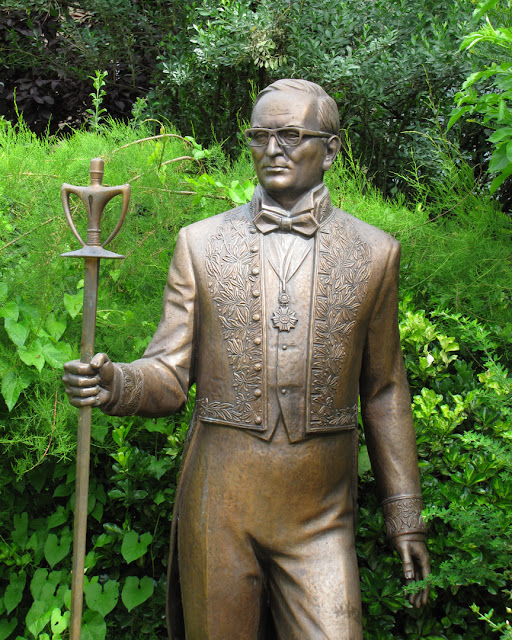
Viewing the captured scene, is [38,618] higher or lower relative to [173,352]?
lower

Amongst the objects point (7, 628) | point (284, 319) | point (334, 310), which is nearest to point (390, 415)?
point (334, 310)

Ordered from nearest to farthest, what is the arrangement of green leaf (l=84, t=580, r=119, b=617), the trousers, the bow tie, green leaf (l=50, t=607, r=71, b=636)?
1. the trousers
2. the bow tie
3. green leaf (l=50, t=607, r=71, b=636)
4. green leaf (l=84, t=580, r=119, b=617)

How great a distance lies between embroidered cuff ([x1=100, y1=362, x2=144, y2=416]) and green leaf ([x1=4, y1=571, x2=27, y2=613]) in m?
2.00

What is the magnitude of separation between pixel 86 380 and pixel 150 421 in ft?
5.75

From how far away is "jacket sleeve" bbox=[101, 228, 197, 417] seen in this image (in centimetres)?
285

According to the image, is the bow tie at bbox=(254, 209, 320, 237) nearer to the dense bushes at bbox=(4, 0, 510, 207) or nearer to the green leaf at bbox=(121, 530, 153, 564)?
the green leaf at bbox=(121, 530, 153, 564)

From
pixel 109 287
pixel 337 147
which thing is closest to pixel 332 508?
pixel 337 147

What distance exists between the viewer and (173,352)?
2967 mm

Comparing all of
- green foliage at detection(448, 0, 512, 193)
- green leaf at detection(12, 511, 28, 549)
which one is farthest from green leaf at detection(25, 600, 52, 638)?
green foliage at detection(448, 0, 512, 193)

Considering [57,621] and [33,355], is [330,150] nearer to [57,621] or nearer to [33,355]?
[33,355]

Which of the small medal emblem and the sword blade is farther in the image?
the small medal emblem

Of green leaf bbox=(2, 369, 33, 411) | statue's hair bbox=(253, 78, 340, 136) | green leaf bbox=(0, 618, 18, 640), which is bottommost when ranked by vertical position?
green leaf bbox=(0, 618, 18, 640)

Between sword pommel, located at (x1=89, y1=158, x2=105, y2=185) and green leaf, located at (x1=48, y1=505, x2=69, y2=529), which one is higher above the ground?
sword pommel, located at (x1=89, y1=158, x2=105, y2=185)

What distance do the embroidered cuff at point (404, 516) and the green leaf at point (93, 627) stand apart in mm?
1661
